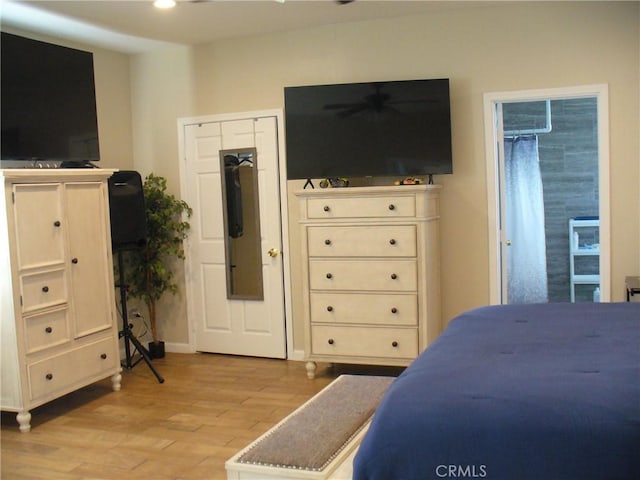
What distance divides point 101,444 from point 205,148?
9.03ft

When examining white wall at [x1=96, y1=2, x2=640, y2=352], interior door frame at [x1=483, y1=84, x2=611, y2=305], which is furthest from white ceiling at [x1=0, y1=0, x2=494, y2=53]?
interior door frame at [x1=483, y1=84, x2=611, y2=305]

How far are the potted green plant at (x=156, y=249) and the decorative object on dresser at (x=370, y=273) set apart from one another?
1.40 metres

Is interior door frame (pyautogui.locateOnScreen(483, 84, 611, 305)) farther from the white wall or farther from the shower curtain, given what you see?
the shower curtain

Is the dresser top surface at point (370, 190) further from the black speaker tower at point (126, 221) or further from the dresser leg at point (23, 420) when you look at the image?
the dresser leg at point (23, 420)

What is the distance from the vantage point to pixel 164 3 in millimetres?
4375

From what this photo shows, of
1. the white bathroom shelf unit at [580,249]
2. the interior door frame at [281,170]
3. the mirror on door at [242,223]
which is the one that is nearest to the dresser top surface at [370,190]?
the interior door frame at [281,170]

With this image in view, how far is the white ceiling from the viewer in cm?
446

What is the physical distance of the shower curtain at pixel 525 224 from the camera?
6.64 metres

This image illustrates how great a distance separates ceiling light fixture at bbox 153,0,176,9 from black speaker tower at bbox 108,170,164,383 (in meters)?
1.40

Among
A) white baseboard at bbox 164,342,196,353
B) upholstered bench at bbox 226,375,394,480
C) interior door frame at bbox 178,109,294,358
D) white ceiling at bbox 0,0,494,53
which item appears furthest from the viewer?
white baseboard at bbox 164,342,196,353

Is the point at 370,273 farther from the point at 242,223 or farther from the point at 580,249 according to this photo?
the point at 580,249

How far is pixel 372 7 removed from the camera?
4.80 metres

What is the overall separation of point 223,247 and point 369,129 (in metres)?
1.71

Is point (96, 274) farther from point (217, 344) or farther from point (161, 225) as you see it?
point (217, 344)
